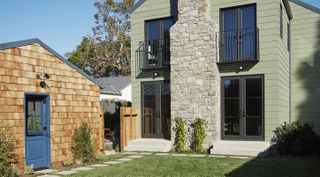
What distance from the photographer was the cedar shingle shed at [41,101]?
9.48m

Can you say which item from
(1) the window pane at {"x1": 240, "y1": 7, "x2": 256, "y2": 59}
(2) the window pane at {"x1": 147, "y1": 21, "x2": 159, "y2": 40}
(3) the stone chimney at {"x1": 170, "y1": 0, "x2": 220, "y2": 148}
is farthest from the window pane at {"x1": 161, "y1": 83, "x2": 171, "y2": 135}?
(1) the window pane at {"x1": 240, "y1": 7, "x2": 256, "y2": 59}

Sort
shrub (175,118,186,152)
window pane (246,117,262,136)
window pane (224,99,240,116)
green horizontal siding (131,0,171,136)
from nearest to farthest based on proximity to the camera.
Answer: window pane (246,117,262,136)
window pane (224,99,240,116)
shrub (175,118,186,152)
green horizontal siding (131,0,171,136)

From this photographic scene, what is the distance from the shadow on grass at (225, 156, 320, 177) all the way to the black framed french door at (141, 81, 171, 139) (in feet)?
15.2

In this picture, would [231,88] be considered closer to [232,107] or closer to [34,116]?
[232,107]

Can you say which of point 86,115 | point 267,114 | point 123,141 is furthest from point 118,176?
point 267,114

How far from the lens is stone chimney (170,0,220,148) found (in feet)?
45.2

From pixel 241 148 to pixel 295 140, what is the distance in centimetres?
204

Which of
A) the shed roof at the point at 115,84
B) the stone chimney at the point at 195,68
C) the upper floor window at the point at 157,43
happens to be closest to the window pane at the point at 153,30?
the upper floor window at the point at 157,43

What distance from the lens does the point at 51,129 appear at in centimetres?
1080

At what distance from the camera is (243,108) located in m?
13.7

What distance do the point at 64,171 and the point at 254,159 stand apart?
238 inches

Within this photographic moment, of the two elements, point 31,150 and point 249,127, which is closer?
point 31,150

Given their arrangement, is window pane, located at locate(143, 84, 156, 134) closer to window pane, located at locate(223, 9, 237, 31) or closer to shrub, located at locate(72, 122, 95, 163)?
window pane, located at locate(223, 9, 237, 31)

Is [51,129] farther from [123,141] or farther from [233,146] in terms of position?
[233,146]
